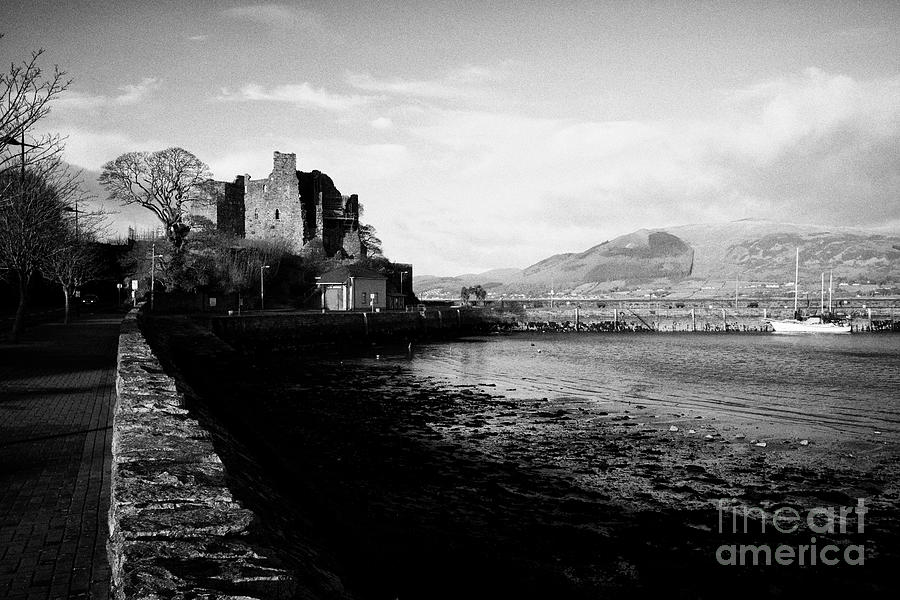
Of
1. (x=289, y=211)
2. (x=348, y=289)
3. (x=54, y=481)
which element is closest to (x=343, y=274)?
(x=348, y=289)

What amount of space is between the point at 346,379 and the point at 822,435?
17.8 m

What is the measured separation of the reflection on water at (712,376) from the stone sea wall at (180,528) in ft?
55.0

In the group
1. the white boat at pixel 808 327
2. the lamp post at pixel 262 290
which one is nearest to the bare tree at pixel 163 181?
the lamp post at pixel 262 290

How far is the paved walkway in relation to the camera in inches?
192

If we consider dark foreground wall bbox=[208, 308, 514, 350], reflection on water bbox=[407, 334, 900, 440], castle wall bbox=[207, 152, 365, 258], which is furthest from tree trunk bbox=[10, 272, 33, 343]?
castle wall bbox=[207, 152, 365, 258]

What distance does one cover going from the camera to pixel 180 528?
3.97 m

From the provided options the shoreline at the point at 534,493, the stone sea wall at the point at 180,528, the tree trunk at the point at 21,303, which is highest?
the tree trunk at the point at 21,303

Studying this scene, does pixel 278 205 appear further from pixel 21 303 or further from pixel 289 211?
pixel 21 303

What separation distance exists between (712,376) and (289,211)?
5370 centimetres

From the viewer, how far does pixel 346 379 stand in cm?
2766

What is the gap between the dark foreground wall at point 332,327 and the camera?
39.9 metres

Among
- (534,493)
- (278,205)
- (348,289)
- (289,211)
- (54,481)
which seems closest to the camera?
(54,481)

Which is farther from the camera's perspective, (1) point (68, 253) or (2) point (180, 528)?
(1) point (68, 253)

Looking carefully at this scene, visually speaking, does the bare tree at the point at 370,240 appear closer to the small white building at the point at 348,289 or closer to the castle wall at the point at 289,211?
the castle wall at the point at 289,211
